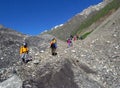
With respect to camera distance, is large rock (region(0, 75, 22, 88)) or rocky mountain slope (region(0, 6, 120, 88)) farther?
rocky mountain slope (region(0, 6, 120, 88))

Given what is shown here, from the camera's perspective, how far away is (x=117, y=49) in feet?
125

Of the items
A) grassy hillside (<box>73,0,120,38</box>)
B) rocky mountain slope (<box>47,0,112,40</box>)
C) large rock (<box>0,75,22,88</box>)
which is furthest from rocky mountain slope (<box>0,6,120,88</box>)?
rocky mountain slope (<box>47,0,112,40</box>)

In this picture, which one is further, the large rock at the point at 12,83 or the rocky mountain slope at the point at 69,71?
the rocky mountain slope at the point at 69,71

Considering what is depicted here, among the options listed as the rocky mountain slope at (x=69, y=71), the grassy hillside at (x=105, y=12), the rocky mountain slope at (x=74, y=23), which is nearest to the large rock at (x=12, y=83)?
the rocky mountain slope at (x=69, y=71)

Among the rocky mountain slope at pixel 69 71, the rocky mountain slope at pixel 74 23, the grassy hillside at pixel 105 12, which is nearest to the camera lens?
the rocky mountain slope at pixel 69 71

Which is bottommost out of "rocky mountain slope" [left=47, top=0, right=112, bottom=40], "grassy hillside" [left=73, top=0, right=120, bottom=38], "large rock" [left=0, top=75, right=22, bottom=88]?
"large rock" [left=0, top=75, right=22, bottom=88]

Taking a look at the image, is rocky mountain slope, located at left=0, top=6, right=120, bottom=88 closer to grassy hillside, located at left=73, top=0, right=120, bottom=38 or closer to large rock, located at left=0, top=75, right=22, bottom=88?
large rock, located at left=0, top=75, right=22, bottom=88

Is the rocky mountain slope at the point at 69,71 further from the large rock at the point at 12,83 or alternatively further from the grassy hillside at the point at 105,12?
the grassy hillside at the point at 105,12

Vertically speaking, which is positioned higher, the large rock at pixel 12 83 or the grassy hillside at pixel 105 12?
the grassy hillside at pixel 105 12

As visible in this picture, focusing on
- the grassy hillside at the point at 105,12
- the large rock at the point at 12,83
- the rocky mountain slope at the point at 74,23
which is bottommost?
the large rock at the point at 12,83

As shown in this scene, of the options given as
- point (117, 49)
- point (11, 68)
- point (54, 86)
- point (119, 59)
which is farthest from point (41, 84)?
point (117, 49)

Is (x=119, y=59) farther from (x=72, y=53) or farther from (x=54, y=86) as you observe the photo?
(x=54, y=86)

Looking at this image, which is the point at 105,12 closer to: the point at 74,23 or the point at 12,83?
the point at 74,23

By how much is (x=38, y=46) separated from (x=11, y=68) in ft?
34.1
